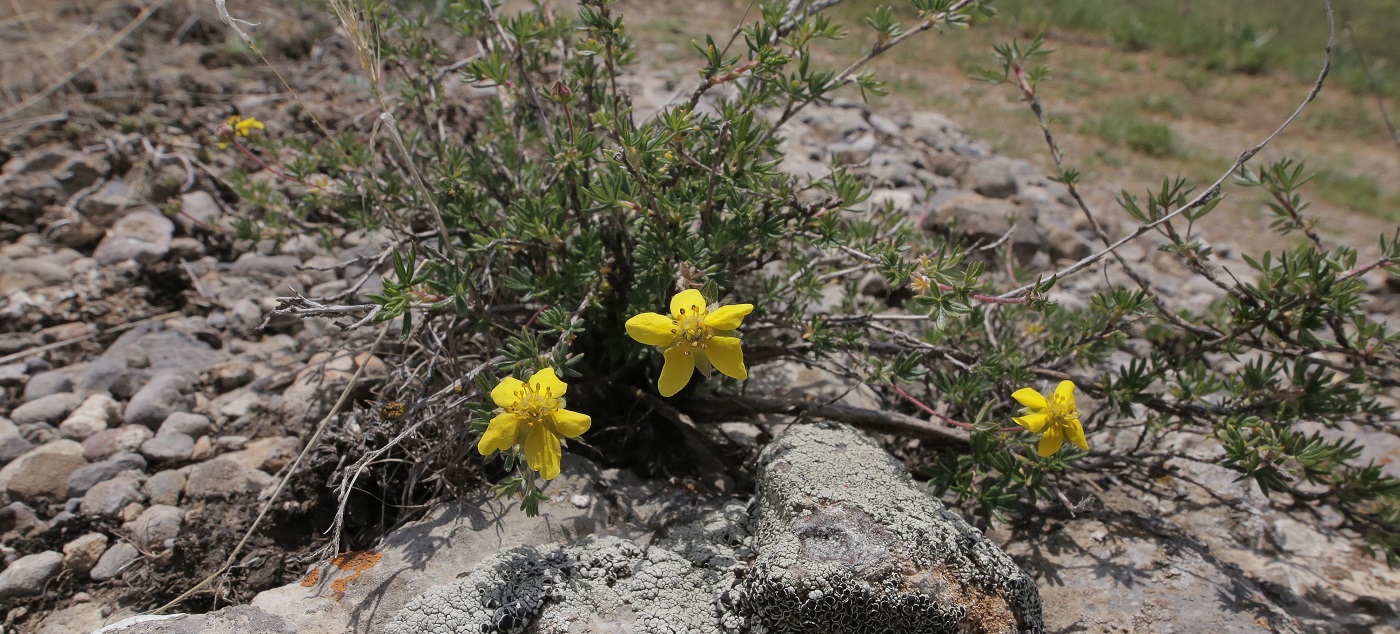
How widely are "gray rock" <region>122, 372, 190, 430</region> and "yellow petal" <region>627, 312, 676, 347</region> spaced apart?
212 centimetres

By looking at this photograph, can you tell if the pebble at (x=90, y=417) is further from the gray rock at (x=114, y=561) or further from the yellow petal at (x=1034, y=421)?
the yellow petal at (x=1034, y=421)

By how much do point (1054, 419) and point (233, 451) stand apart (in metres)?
2.73

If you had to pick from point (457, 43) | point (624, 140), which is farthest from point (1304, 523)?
point (457, 43)

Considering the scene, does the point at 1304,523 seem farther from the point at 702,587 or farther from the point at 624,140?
the point at 624,140

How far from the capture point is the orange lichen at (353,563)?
226 cm

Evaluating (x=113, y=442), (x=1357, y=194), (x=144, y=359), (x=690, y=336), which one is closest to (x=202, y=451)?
(x=113, y=442)

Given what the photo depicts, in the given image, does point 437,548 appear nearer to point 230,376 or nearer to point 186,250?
point 230,376

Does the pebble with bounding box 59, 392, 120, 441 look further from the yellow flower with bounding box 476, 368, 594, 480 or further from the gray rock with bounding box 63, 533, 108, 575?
the yellow flower with bounding box 476, 368, 594, 480

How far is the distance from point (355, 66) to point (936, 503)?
497 centimetres

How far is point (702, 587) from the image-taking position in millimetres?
2295

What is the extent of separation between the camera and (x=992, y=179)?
5.35m

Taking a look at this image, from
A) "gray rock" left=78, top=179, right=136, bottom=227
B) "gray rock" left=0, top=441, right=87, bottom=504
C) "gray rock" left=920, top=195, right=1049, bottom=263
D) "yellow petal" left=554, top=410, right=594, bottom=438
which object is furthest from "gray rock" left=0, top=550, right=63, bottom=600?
"gray rock" left=920, top=195, right=1049, bottom=263

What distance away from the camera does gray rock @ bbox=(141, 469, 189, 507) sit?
277 centimetres

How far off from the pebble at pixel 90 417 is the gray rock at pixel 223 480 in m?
0.54
